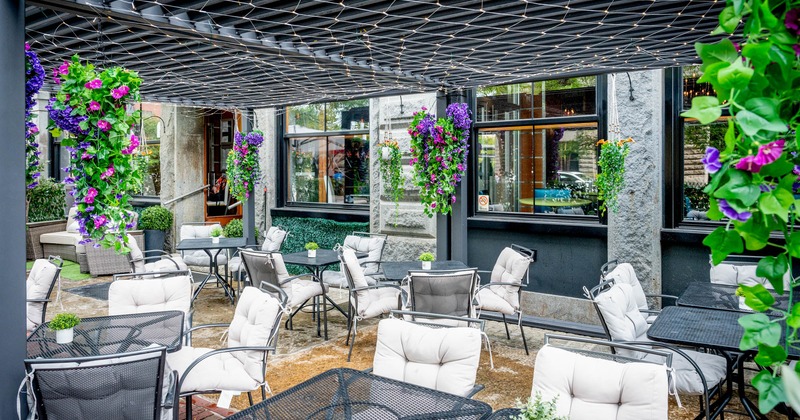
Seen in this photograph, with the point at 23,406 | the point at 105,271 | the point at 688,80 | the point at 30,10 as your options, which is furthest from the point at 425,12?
the point at 105,271

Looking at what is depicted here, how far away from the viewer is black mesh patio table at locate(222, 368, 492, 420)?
2113mm

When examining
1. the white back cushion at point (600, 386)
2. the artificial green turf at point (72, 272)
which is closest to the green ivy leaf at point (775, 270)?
the white back cushion at point (600, 386)

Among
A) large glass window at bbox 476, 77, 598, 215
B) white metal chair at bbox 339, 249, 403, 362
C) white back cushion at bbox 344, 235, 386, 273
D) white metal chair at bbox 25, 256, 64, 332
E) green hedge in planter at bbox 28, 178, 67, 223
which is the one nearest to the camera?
white metal chair at bbox 25, 256, 64, 332

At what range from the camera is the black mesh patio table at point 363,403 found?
2.11 metres

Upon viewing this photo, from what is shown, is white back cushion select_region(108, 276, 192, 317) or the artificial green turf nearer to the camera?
white back cushion select_region(108, 276, 192, 317)

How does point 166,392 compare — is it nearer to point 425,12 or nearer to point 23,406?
point 23,406

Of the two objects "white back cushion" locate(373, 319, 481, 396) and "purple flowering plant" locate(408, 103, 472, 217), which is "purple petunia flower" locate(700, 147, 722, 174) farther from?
"purple flowering plant" locate(408, 103, 472, 217)

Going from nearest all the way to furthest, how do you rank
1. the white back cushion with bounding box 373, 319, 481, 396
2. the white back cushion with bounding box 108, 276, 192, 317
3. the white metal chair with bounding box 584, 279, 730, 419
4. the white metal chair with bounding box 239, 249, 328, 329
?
the white back cushion with bounding box 373, 319, 481, 396
the white metal chair with bounding box 584, 279, 730, 419
the white back cushion with bounding box 108, 276, 192, 317
the white metal chair with bounding box 239, 249, 328, 329

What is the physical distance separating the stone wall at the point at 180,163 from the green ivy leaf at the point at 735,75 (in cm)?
1055

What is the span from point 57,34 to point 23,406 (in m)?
2.85

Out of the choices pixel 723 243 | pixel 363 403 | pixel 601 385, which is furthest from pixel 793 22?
pixel 363 403

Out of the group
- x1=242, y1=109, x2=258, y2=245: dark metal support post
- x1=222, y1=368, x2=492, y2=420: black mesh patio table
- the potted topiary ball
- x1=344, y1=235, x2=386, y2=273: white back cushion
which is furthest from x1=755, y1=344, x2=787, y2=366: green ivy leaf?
the potted topiary ball

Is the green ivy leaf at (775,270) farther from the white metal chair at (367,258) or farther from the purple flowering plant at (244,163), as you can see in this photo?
the purple flowering plant at (244,163)

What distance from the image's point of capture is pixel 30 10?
360 cm
